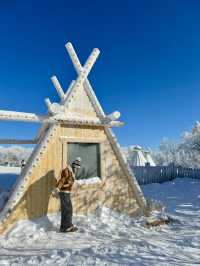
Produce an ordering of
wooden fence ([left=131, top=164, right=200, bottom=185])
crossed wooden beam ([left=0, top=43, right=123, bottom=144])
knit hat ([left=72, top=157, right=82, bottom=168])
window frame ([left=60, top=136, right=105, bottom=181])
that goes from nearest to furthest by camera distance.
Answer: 1. crossed wooden beam ([left=0, top=43, right=123, bottom=144])
2. knit hat ([left=72, top=157, right=82, bottom=168])
3. window frame ([left=60, top=136, right=105, bottom=181])
4. wooden fence ([left=131, top=164, right=200, bottom=185])

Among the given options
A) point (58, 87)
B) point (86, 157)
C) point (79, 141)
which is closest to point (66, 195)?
point (86, 157)

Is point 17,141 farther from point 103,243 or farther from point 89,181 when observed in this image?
point 103,243

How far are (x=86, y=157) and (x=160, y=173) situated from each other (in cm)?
1561

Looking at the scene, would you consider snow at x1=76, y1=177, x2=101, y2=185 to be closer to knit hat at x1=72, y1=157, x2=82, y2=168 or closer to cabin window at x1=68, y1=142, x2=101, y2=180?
cabin window at x1=68, y1=142, x2=101, y2=180

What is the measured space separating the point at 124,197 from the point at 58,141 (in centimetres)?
247

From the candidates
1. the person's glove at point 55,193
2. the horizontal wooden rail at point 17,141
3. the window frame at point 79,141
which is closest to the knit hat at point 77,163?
the window frame at point 79,141

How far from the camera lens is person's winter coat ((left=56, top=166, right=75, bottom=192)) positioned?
6938mm

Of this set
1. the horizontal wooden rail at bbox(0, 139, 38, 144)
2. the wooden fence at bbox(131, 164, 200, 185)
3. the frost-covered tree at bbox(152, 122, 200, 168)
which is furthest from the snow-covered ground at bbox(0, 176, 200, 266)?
the frost-covered tree at bbox(152, 122, 200, 168)

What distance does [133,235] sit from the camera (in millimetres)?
6641

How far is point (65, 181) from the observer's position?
22.9ft

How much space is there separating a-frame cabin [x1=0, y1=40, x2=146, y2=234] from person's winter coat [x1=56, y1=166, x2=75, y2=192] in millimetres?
473

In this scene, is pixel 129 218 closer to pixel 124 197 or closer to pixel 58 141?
pixel 124 197

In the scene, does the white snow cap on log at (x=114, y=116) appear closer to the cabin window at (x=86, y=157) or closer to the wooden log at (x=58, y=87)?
the cabin window at (x=86, y=157)

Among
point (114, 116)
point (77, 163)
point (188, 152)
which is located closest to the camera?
point (77, 163)
